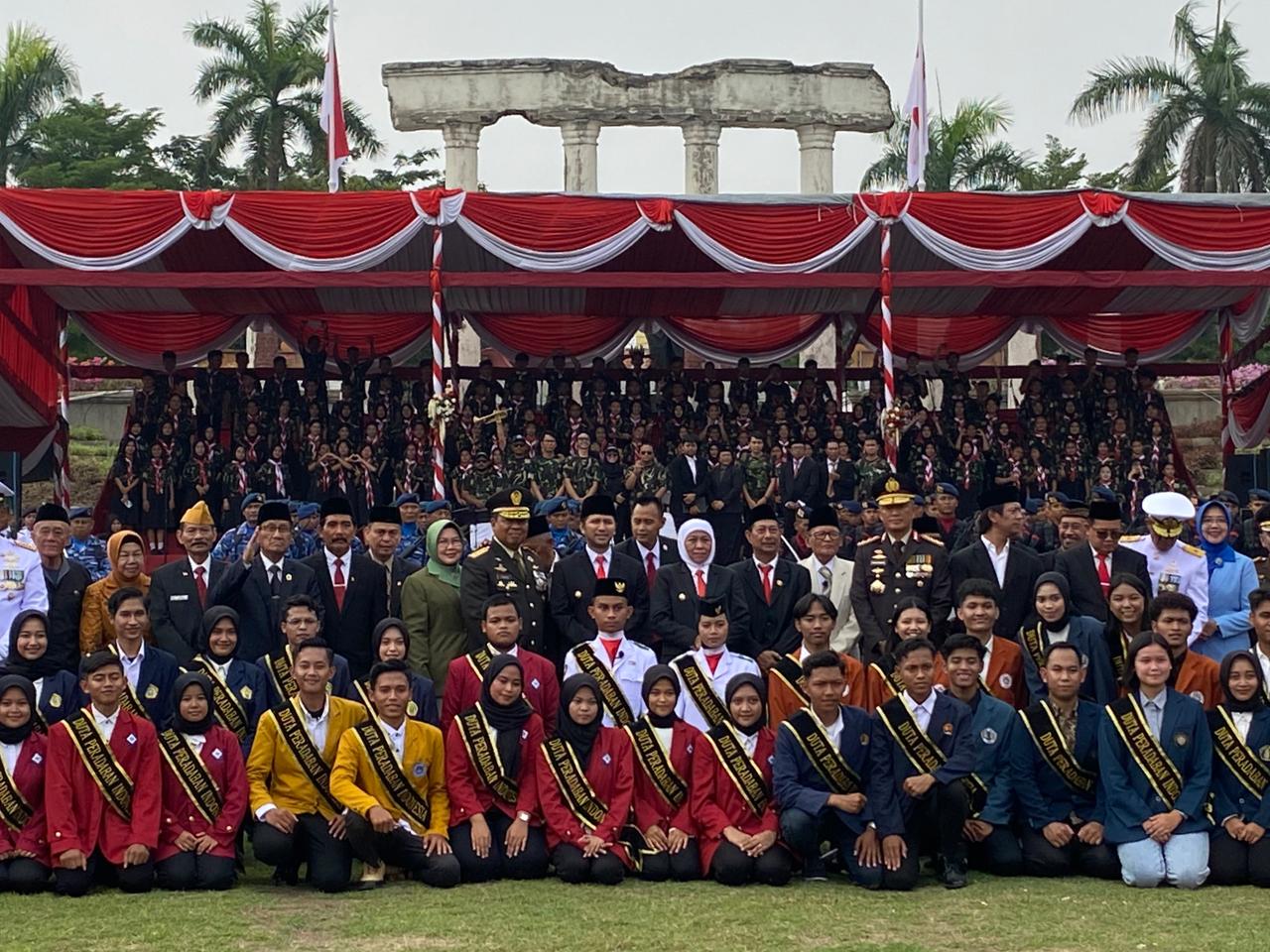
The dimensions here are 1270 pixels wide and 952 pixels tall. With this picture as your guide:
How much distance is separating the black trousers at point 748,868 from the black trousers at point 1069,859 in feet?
3.34

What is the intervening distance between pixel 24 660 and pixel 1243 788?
5122 mm

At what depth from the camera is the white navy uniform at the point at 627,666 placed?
27.7 ft

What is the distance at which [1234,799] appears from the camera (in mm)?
7656

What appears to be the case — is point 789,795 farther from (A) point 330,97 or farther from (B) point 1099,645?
(A) point 330,97

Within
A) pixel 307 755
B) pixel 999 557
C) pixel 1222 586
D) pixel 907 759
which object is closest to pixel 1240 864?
pixel 907 759

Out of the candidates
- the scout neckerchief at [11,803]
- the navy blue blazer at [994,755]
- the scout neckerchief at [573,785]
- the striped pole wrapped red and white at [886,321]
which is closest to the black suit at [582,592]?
the scout neckerchief at [573,785]

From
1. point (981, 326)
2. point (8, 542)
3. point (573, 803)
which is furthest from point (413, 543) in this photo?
point (981, 326)

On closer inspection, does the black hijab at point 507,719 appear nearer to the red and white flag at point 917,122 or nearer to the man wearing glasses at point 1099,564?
the man wearing glasses at point 1099,564

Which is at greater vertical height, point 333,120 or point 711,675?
point 333,120

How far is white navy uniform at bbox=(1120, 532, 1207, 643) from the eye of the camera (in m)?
9.12

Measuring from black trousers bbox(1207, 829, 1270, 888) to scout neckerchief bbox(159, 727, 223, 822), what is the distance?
13.1 feet

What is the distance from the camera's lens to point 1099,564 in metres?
9.20

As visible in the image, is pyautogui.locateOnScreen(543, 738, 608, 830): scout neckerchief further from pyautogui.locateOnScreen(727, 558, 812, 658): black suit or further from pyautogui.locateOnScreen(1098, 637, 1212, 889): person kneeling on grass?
pyautogui.locateOnScreen(1098, 637, 1212, 889): person kneeling on grass

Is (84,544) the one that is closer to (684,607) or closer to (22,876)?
(684,607)
